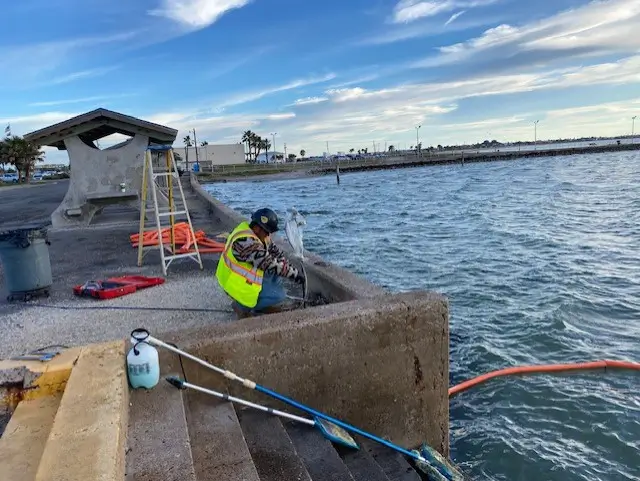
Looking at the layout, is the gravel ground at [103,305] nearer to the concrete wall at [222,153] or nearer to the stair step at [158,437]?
the stair step at [158,437]

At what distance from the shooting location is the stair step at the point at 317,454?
4.30 m

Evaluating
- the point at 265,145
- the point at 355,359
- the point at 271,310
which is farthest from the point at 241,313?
the point at 265,145

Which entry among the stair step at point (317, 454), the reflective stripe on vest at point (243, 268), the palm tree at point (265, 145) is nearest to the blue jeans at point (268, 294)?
the reflective stripe on vest at point (243, 268)

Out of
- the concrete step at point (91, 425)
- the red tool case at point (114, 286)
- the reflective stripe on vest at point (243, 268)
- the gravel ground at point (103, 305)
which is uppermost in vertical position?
the reflective stripe on vest at point (243, 268)

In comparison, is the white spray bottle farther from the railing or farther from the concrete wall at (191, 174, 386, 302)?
the railing

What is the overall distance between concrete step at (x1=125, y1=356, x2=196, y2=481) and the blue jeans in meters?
1.96

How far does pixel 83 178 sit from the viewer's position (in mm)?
16344

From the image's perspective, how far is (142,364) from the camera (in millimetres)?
3906

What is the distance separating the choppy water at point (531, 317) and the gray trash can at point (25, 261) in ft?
19.7

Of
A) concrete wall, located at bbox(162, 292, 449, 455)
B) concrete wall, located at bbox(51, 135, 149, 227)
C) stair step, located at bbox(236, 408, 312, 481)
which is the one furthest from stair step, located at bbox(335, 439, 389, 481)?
concrete wall, located at bbox(51, 135, 149, 227)

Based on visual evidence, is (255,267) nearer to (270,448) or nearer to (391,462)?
(270,448)

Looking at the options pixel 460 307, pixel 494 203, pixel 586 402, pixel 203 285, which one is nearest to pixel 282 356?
pixel 203 285

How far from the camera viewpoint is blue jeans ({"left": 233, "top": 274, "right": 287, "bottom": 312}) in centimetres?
606

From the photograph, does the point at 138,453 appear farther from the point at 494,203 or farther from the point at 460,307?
the point at 494,203
